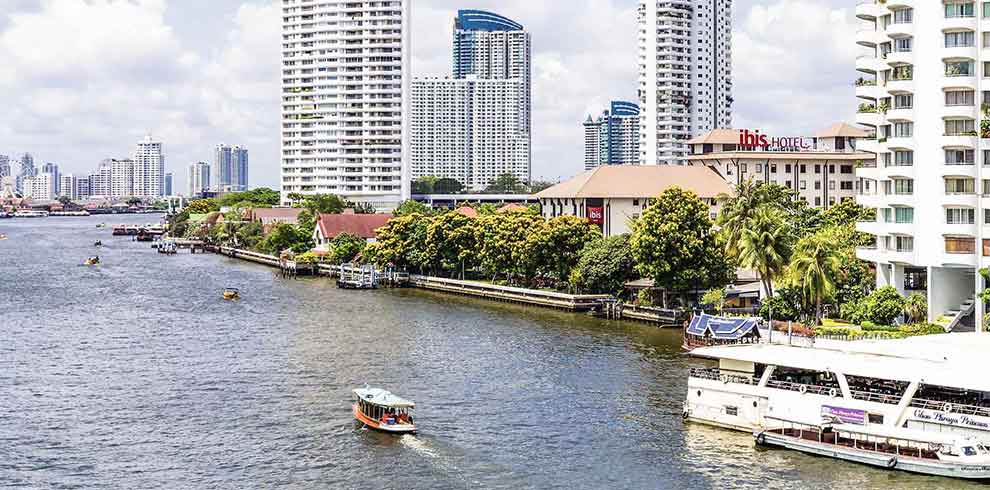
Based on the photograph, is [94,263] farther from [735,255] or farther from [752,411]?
[752,411]

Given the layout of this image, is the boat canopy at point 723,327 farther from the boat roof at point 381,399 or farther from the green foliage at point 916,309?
the boat roof at point 381,399

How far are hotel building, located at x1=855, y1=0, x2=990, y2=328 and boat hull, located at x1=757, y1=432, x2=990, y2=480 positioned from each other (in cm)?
2558

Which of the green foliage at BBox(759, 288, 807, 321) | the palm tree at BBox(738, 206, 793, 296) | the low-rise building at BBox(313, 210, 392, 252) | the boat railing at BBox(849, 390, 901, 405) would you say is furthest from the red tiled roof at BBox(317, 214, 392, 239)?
the boat railing at BBox(849, 390, 901, 405)

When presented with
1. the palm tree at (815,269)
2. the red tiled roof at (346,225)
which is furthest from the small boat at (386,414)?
the red tiled roof at (346,225)

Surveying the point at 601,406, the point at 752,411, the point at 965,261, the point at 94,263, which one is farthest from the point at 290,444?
the point at 94,263

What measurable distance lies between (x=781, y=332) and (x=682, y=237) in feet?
63.4


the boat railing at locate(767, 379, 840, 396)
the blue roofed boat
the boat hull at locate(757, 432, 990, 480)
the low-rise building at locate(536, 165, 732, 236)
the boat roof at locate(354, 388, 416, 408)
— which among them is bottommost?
the boat hull at locate(757, 432, 990, 480)

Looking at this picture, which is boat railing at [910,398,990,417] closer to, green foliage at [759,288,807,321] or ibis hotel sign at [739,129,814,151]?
green foliage at [759,288,807,321]

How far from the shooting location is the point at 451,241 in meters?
131

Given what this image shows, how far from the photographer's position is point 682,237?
319 feet

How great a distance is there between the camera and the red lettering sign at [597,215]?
446 feet

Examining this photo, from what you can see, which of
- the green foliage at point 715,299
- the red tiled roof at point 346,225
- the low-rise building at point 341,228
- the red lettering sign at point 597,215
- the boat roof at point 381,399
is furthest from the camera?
the red tiled roof at point 346,225

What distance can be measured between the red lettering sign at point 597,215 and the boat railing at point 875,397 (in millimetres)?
83015

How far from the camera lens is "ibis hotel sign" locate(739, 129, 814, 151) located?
505 feet
